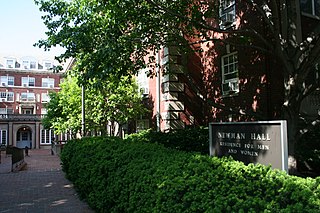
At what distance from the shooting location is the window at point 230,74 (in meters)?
12.4

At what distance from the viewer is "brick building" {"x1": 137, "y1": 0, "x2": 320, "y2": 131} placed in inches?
423

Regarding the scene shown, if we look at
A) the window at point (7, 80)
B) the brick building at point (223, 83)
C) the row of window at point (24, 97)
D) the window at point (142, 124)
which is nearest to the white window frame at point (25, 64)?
the window at point (7, 80)

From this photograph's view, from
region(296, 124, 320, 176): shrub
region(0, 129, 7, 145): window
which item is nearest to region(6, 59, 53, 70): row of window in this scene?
region(0, 129, 7, 145): window

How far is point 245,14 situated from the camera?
11.7 meters

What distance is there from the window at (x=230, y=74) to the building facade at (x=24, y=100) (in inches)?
1722

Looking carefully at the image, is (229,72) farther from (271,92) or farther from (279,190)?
(279,190)

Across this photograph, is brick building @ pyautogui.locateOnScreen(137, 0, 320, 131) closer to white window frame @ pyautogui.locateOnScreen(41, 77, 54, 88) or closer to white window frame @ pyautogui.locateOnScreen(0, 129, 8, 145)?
white window frame @ pyautogui.locateOnScreen(0, 129, 8, 145)

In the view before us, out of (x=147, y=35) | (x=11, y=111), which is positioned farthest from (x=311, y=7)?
(x=11, y=111)

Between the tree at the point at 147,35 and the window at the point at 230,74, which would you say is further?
the window at the point at 230,74

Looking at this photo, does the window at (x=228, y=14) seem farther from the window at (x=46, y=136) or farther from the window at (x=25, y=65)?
the window at (x=25, y=65)

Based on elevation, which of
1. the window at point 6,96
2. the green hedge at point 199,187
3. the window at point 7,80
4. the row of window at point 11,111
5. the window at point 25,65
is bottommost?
the green hedge at point 199,187

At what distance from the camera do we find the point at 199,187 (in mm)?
3338

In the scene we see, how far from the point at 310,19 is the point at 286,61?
16.8ft

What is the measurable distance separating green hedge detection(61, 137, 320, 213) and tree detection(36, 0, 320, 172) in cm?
362
